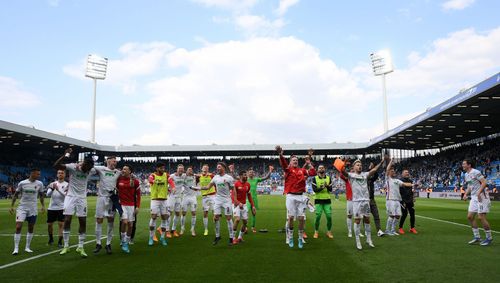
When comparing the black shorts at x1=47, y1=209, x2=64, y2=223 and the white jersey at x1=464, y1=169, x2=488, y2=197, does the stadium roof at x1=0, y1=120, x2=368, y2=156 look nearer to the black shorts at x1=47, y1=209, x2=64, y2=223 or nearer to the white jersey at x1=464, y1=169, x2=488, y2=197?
the black shorts at x1=47, y1=209, x2=64, y2=223

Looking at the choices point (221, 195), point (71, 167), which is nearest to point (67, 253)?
point (71, 167)

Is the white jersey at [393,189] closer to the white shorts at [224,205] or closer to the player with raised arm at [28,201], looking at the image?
the white shorts at [224,205]

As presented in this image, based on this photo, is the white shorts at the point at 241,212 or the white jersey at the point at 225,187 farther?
the white shorts at the point at 241,212

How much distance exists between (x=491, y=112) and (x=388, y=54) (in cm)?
2703

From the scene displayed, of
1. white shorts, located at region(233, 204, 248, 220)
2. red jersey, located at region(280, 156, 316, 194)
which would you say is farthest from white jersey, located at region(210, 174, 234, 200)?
red jersey, located at region(280, 156, 316, 194)

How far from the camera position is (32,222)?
410 inches

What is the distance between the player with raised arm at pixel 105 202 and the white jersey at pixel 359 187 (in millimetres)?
6444

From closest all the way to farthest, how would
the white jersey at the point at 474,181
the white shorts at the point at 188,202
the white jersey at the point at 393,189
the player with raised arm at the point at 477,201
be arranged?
the player with raised arm at the point at 477,201
the white jersey at the point at 474,181
the white jersey at the point at 393,189
the white shorts at the point at 188,202

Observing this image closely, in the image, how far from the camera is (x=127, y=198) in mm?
10438

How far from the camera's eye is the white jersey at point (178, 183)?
45.4ft

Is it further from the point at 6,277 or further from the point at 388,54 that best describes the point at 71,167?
the point at 388,54

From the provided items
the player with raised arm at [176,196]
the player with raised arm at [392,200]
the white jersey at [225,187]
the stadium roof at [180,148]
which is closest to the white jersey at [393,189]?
the player with raised arm at [392,200]

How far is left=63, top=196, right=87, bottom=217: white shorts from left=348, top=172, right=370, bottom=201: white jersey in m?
7.16

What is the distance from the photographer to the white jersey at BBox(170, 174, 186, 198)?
13.8m
